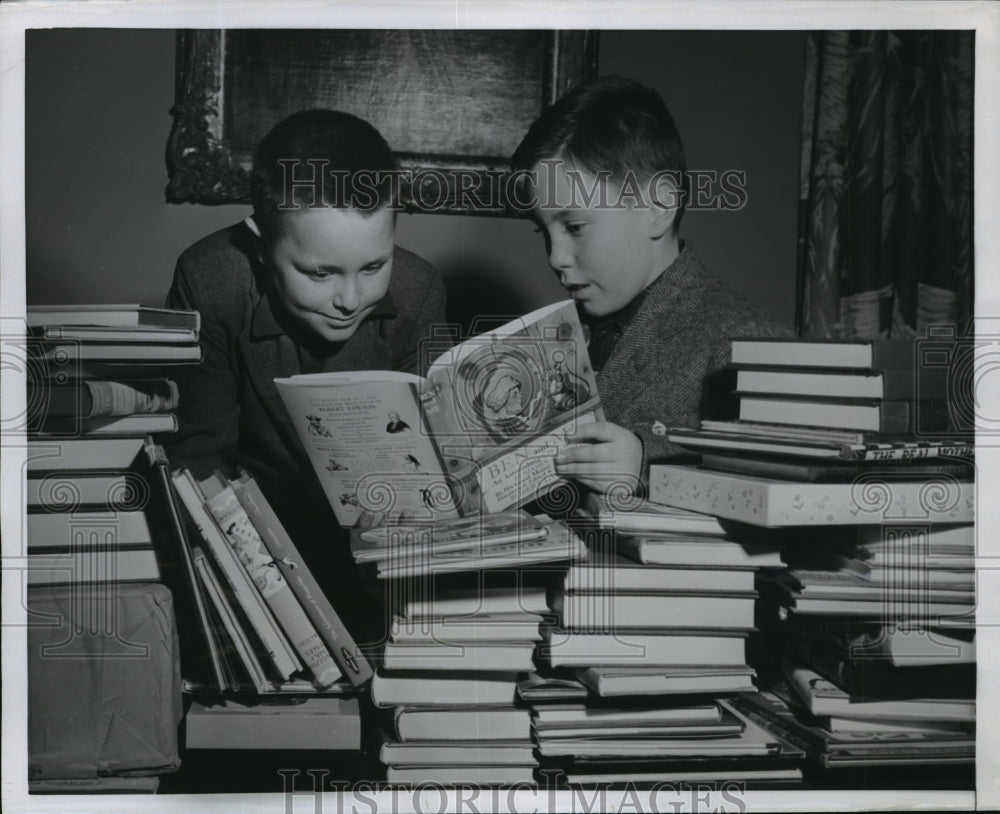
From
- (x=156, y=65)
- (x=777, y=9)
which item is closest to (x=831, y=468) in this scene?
(x=777, y=9)

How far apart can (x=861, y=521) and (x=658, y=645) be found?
0.32m

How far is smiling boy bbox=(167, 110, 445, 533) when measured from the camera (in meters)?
1.43

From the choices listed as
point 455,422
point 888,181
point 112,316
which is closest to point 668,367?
point 455,422

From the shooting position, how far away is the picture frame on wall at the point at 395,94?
143cm

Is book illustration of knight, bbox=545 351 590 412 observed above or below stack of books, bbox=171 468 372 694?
above

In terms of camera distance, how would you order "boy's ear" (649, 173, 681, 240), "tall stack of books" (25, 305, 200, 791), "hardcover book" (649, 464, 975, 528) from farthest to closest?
"boy's ear" (649, 173, 681, 240)
"tall stack of books" (25, 305, 200, 791)
"hardcover book" (649, 464, 975, 528)

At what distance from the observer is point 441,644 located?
1.31 m

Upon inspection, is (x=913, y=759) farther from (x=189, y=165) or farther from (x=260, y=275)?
(x=189, y=165)

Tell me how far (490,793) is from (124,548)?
638 mm

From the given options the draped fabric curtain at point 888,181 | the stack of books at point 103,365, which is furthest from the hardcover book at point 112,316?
the draped fabric curtain at point 888,181

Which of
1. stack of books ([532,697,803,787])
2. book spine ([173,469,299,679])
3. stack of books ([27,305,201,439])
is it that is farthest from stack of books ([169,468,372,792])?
stack of books ([532,697,803,787])

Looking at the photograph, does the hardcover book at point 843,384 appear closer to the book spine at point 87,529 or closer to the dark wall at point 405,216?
the dark wall at point 405,216

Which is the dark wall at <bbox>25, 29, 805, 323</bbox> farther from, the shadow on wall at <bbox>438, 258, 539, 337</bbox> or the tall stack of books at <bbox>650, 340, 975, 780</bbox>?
the tall stack of books at <bbox>650, 340, 975, 780</bbox>

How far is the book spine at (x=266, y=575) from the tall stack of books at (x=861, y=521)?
1.76ft
